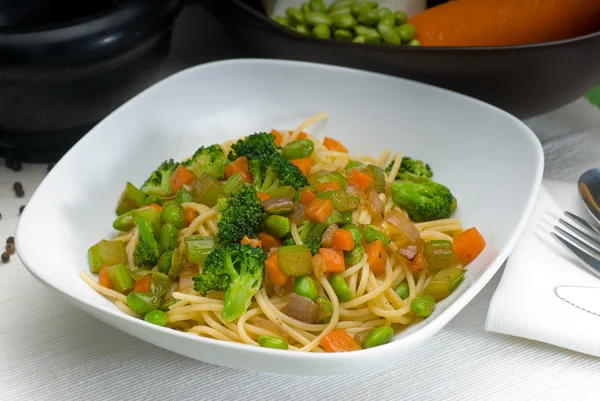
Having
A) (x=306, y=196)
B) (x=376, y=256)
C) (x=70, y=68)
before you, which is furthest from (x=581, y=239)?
(x=70, y=68)

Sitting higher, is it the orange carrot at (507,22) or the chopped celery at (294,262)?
the orange carrot at (507,22)

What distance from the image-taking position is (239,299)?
2.76 meters

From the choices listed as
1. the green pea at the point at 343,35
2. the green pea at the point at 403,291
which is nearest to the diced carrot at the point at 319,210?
the green pea at the point at 403,291

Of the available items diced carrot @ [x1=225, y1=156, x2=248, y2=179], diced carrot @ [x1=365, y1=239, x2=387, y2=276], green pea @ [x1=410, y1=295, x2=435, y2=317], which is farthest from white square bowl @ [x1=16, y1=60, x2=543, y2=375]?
diced carrot @ [x1=225, y1=156, x2=248, y2=179]

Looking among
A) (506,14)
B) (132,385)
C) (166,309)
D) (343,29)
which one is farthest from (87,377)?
(506,14)

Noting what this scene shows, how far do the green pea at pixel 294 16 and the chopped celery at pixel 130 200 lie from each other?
1616 millimetres

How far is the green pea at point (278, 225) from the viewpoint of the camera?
3.05m

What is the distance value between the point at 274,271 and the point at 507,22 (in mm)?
2529

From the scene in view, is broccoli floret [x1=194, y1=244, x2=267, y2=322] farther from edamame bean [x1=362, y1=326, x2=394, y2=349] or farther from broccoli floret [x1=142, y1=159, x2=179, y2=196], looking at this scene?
broccoli floret [x1=142, y1=159, x2=179, y2=196]

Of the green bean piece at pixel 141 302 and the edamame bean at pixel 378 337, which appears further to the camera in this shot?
the green bean piece at pixel 141 302

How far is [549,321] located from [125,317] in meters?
1.79

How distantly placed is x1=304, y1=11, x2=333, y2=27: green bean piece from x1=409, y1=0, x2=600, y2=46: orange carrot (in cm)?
62

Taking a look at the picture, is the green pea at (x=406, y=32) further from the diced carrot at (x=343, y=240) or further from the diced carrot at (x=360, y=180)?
the diced carrot at (x=343, y=240)

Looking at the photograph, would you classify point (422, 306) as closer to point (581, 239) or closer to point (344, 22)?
point (581, 239)
